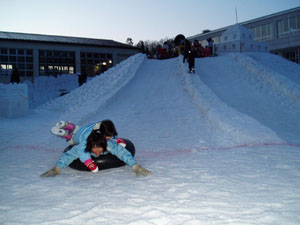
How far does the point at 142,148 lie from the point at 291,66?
16.0m

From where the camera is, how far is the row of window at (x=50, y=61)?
2825 cm

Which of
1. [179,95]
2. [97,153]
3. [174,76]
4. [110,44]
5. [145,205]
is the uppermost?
[110,44]

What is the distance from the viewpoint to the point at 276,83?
13539 millimetres

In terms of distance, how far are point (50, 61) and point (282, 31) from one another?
27164mm

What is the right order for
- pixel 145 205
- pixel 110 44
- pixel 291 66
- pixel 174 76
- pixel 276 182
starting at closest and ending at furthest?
pixel 145 205
pixel 276 182
pixel 174 76
pixel 291 66
pixel 110 44

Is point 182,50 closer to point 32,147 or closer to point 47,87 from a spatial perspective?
point 47,87

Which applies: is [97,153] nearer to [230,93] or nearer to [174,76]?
[230,93]

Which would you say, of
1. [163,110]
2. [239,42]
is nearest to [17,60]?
[239,42]

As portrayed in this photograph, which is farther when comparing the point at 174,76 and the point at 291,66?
the point at 291,66

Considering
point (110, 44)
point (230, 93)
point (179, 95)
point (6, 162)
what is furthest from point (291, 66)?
point (110, 44)

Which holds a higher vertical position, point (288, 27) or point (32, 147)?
point (288, 27)

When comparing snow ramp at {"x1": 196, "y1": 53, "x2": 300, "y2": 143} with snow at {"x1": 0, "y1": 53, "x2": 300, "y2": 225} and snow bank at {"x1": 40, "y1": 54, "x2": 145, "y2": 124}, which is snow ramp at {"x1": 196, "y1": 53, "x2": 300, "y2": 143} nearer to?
snow at {"x1": 0, "y1": 53, "x2": 300, "y2": 225}

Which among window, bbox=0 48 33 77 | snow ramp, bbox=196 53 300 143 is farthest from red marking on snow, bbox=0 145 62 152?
window, bbox=0 48 33 77

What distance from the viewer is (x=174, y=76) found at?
1540cm
